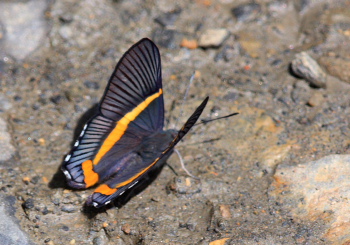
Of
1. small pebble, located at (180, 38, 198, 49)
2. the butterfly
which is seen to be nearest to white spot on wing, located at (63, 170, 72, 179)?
the butterfly

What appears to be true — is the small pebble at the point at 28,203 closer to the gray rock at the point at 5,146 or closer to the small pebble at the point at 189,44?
the gray rock at the point at 5,146

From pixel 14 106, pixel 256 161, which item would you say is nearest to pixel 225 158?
pixel 256 161

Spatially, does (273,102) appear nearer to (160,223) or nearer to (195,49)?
(195,49)

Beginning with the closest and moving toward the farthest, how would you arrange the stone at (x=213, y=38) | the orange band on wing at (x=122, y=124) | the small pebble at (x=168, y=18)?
the orange band on wing at (x=122, y=124) < the stone at (x=213, y=38) < the small pebble at (x=168, y=18)

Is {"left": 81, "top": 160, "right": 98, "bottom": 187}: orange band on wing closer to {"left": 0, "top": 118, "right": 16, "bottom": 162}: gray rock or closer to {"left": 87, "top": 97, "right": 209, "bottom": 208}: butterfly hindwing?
{"left": 87, "top": 97, "right": 209, "bottom": 208}: butterfly hindwing

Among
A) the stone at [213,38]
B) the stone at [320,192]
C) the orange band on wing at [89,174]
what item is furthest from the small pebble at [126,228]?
the stone at [213,38]

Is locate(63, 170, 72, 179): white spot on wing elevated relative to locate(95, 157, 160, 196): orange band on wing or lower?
elevated
